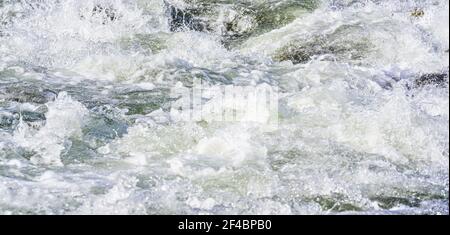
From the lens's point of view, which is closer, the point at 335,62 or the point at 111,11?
the point at 335,62

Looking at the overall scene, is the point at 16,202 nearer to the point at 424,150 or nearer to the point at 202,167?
the point at 202,167

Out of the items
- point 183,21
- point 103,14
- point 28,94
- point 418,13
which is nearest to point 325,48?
point 418,13

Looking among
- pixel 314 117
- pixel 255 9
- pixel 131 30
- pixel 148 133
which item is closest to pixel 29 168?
pixel 148 133

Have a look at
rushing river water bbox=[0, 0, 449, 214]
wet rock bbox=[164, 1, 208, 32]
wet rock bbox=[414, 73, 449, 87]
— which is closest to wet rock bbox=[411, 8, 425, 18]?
rushing river water bbox=[0, 0, 449, 214]

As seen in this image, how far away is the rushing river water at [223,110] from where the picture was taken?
16.1 ft

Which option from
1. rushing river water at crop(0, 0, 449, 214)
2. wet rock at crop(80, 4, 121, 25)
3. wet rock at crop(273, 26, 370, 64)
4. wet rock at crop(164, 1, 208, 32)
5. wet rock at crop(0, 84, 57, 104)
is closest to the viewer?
rushing river water at crop(0, 0, 449, 214)

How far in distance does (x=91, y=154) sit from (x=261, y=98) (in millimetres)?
2339

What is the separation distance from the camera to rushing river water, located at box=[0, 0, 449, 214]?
490cm

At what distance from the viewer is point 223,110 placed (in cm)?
687

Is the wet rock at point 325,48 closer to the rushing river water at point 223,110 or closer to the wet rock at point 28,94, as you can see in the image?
the rushing river water at point 223,110

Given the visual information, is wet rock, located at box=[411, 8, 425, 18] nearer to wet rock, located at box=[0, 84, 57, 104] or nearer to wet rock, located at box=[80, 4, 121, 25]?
wet rock, located at box=[80, 4, 121, 25]
